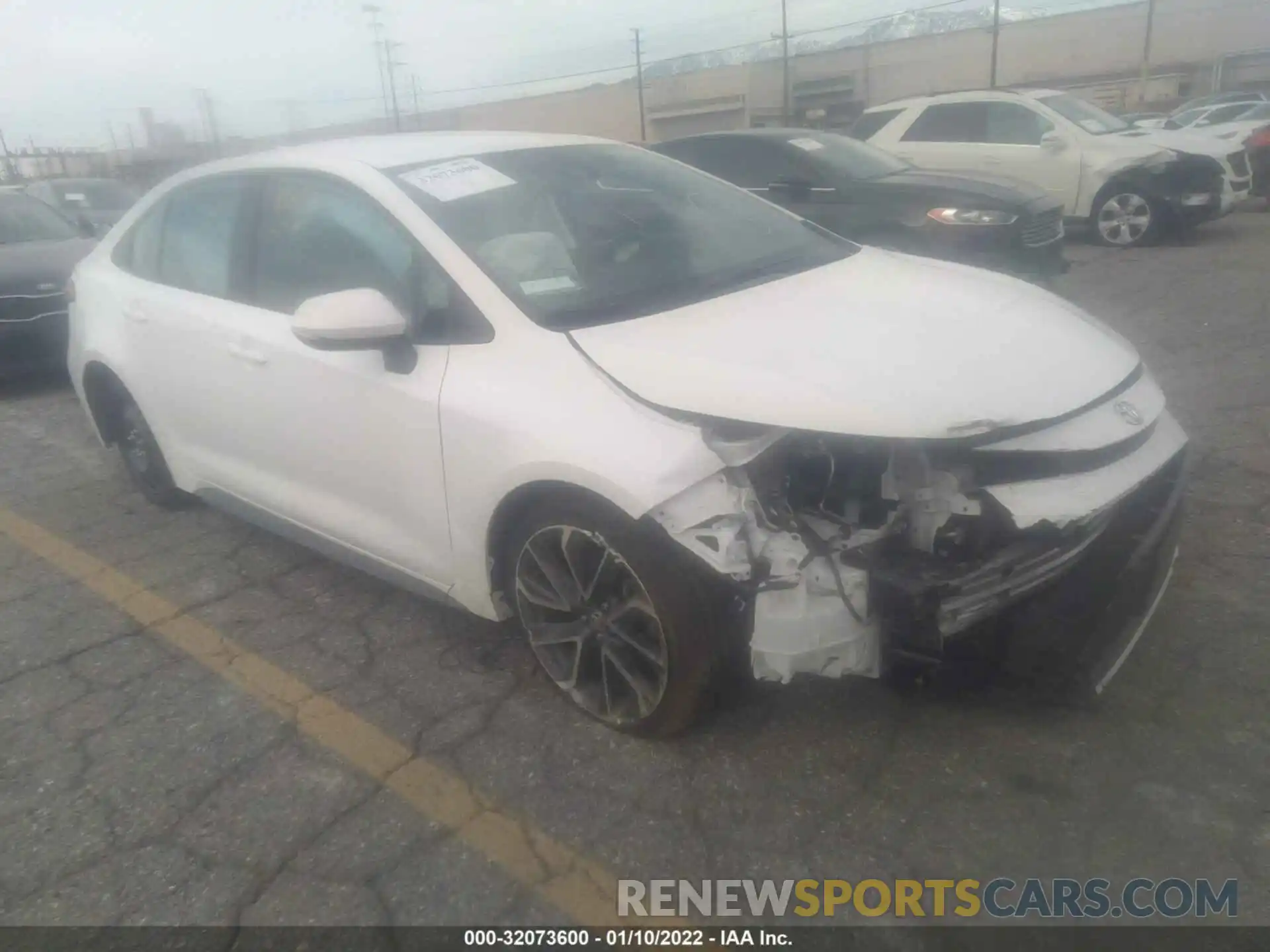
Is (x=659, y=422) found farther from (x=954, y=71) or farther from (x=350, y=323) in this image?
(x=954, y=71)

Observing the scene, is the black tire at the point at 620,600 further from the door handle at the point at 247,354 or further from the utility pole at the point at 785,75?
the utility pole at the point at 785,75

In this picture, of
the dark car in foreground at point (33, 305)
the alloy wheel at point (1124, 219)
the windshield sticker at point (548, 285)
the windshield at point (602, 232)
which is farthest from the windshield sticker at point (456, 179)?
the alloy wheel at point (1124, 219)

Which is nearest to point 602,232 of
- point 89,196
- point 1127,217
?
point 1127,217

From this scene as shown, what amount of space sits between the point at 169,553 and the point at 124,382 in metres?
0.76

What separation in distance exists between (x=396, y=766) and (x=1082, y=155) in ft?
31.6

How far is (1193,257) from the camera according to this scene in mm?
8922

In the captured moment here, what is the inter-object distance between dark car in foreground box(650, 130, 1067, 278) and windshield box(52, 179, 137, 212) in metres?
8.87

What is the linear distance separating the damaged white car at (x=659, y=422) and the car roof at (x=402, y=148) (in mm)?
28

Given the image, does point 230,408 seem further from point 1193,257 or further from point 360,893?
point 1193,257

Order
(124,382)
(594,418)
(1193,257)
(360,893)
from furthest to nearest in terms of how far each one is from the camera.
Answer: (1193,257) < (124,382) < (594,418) < (360,893)

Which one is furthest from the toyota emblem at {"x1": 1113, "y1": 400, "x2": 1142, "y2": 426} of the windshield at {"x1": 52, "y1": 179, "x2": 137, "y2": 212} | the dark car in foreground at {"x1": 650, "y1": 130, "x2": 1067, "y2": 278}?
the windshield at {"x1": 52, "y1": 179, "x2": 137, "y2": 212}

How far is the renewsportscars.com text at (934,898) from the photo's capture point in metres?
2.00

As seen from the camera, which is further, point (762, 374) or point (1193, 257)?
point (1193, 257)

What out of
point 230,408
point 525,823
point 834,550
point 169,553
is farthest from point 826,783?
point 169,553
